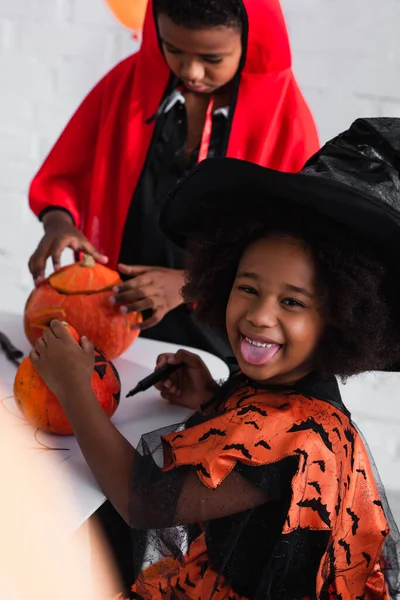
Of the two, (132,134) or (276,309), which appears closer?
(276,309)

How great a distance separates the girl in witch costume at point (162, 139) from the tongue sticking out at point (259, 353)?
31cm

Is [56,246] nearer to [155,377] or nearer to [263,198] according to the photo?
[155,377]

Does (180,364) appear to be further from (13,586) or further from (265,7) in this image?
(265,7)

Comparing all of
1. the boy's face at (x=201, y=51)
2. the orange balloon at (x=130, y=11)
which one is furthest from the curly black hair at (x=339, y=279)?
the orange balloon at (x=130, y=11)

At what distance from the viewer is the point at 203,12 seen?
1.03 metres

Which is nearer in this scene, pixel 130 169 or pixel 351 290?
pixel 351 290

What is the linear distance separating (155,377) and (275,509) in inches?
10.9

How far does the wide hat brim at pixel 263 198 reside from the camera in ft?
2.29

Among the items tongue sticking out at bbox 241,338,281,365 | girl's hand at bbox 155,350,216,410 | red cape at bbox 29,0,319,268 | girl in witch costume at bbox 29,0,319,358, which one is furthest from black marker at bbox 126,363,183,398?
red cape at bbox 29,0,319,268

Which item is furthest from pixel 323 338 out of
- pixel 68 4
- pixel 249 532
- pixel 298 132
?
pixel 68 4

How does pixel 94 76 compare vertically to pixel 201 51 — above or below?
below

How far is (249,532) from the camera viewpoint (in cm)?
77

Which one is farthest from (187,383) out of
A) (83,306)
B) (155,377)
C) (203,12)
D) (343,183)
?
(203,12)

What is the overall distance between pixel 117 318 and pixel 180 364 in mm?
106
